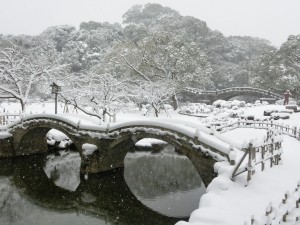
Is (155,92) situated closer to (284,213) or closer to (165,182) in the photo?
(165,182)

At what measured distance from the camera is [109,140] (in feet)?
64.5

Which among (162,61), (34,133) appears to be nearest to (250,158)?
(34,133)

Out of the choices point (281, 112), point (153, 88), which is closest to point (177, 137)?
point (281, 112)

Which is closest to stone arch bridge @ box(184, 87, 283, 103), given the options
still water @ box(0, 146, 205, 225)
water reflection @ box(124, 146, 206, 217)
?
Answer: water reflection @ box(124, 146, 206, 217)

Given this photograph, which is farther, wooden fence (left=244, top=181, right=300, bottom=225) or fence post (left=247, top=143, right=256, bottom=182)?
fence post (left=247, top=143, right=256, bottom=182)

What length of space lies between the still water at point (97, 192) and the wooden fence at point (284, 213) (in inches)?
296

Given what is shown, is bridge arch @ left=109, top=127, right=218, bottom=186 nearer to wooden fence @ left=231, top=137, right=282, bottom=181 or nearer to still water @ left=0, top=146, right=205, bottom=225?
wooden fence @ left=231, top=137, right=282, bottom=181

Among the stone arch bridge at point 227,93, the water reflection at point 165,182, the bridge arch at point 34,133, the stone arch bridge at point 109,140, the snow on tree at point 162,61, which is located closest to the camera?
the stone arch bridge at point 109,140

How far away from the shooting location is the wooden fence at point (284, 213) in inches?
259

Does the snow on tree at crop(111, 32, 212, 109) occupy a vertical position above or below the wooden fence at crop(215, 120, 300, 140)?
above

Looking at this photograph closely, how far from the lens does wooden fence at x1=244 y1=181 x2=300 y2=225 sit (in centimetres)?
659

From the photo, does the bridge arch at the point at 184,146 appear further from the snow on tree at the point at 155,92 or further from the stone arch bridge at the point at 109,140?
the snow on tree at the point at 155,92

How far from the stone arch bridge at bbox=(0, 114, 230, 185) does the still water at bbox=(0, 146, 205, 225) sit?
1002 mm

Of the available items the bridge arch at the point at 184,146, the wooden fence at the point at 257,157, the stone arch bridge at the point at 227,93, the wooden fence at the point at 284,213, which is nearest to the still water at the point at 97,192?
the bridge arch at the point at 184,146
